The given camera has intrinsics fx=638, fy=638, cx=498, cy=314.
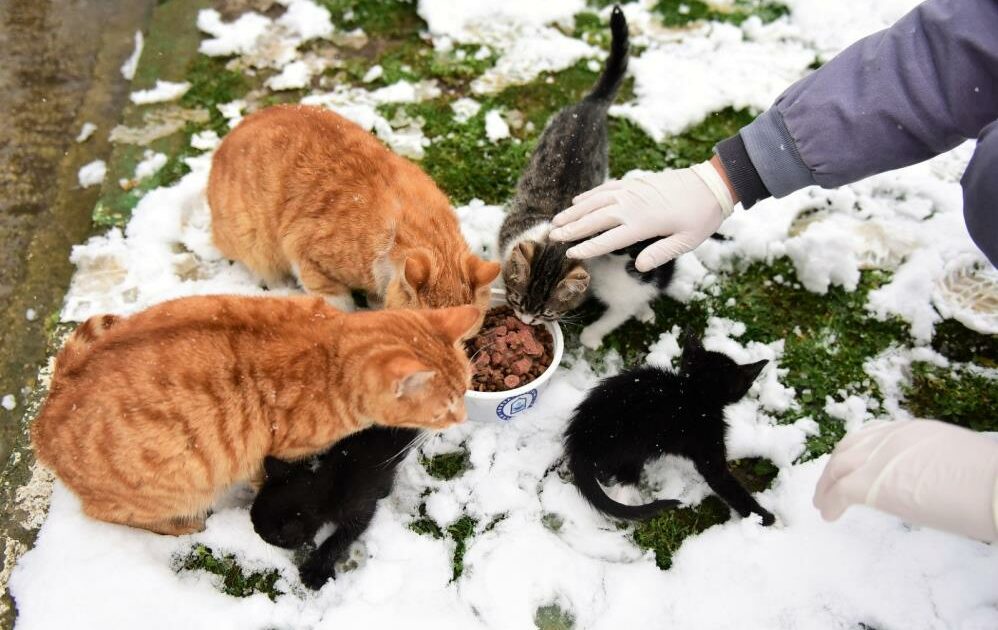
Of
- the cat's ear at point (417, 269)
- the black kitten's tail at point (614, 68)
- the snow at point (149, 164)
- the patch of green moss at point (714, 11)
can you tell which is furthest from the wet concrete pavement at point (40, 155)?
the patch of green moss at point (714, 11)

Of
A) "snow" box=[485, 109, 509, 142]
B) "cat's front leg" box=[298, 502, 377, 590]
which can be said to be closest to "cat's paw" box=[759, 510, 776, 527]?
"cat's front leg" box=[298, 502, 377, 590]

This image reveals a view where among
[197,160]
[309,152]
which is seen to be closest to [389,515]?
[309,152]

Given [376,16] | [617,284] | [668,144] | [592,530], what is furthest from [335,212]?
[376,16]

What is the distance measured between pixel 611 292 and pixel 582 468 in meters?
0.96

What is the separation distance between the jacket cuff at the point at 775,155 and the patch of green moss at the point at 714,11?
2.29 meters

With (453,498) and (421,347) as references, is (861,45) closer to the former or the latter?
(421,347)

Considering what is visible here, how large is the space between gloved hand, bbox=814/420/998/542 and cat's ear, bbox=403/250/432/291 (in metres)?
1.70

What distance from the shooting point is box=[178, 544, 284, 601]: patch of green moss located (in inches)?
102

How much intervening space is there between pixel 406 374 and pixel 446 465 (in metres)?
0.97

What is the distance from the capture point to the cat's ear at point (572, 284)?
287 centimetres

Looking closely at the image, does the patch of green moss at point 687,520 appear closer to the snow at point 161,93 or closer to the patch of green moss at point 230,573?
the patch of green moss at point 230,573

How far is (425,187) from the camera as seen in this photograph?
2.96 metres

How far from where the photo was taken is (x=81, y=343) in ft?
7.89

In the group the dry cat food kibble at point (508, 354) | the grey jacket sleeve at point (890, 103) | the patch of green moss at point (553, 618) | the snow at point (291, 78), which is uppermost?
the grey jacket sleeve at point (890, 103)
